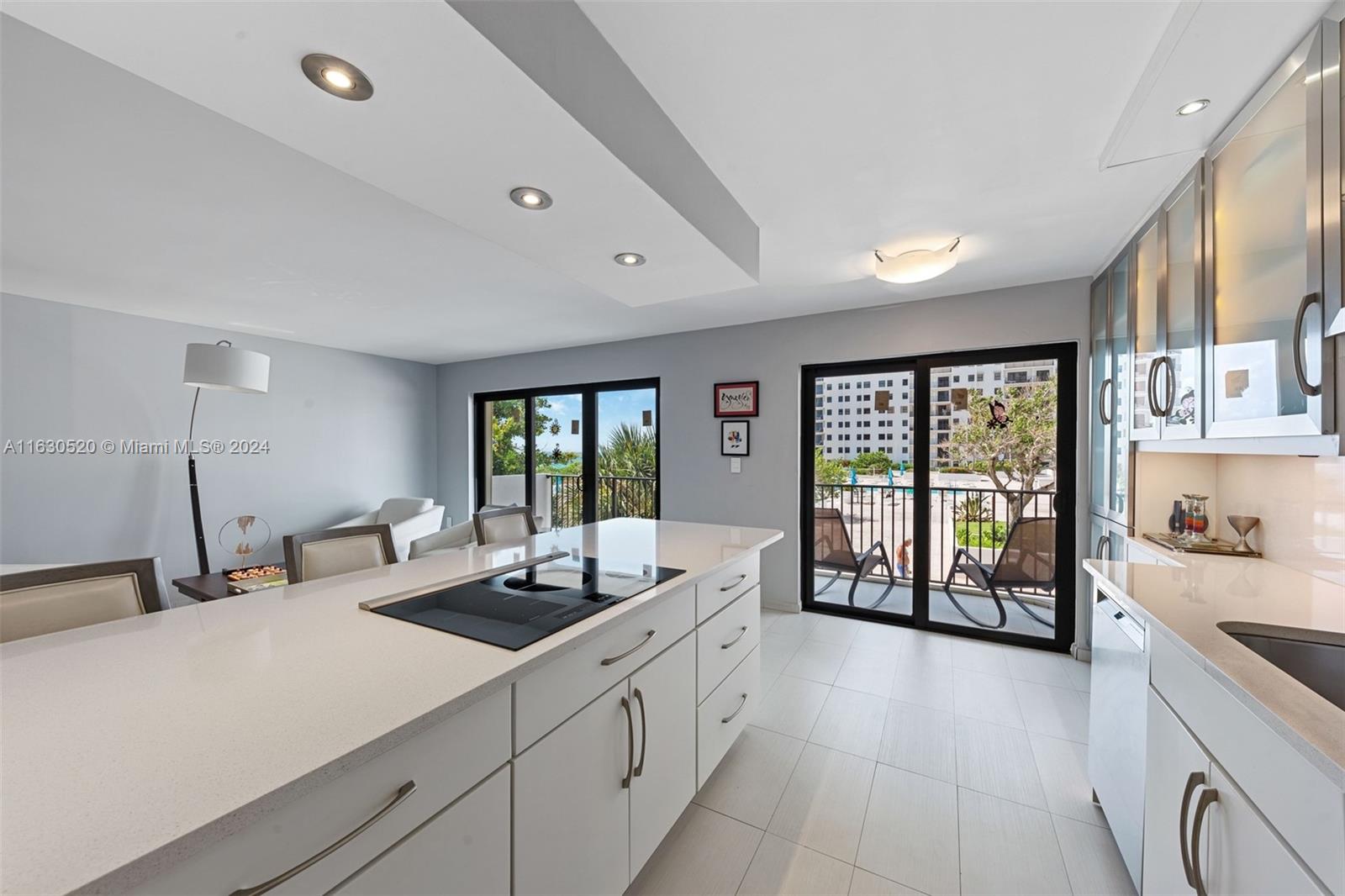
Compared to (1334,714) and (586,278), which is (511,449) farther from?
(1334,714)

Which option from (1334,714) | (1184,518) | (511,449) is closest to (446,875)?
(1334,714)

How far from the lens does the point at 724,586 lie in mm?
1883

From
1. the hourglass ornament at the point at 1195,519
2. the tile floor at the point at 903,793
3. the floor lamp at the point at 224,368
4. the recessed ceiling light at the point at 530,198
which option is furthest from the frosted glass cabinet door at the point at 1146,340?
the floor lamp at the point at 224,368

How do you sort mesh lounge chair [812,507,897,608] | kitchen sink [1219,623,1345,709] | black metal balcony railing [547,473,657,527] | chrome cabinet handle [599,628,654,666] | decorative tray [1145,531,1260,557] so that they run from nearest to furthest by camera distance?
kitchen sink [1219,623,1345,709]
chrome cabinet handle [599,628,654,666]
decorative tray [1145,531,1260,557]
mesh lounge chair [812,507,897,608]
black metal balcony railing [547,473,657,527]

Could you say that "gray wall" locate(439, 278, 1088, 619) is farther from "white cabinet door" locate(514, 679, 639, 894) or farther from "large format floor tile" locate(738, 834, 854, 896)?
"white cabinet door" locate(514, 679, 639, 894)

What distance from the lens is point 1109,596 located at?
5.30 feet

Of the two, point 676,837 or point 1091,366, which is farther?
point 1091,366

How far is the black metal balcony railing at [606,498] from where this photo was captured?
475 centimetres

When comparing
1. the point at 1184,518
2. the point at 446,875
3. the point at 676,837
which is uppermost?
the point at 1184,518

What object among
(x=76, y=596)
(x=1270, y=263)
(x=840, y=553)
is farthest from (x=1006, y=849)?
(x=76, y=596)

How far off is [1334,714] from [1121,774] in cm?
93

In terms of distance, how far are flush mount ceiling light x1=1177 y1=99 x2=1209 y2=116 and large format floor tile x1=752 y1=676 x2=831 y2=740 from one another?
257 cm

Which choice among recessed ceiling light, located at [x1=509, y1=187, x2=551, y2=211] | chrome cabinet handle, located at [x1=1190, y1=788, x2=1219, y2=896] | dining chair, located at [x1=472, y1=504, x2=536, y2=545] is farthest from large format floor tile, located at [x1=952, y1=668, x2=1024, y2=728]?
recessed ceiling light, located at [x1=509, y1=187, x2=551, y2=211]

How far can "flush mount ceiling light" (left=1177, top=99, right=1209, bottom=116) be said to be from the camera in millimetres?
1402
